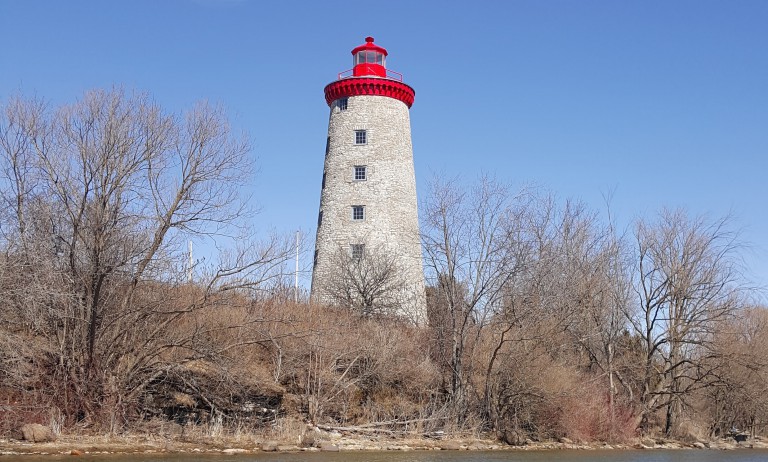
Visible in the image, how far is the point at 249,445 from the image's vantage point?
20281 millimetres

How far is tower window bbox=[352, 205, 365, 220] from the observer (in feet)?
108

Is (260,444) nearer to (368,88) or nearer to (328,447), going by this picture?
(328,447)

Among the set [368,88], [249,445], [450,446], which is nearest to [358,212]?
[368,88]

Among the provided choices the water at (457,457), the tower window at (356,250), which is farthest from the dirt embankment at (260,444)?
the tower window at (356,250)

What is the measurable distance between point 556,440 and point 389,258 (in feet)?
34.3

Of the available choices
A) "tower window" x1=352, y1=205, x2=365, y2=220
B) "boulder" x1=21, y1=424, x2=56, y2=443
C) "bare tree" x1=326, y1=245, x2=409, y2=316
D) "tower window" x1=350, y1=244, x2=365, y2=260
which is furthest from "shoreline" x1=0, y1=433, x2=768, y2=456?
"tower window" x1=352, y1=205, x2=365, y2=220

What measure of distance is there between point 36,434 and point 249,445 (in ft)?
16.7

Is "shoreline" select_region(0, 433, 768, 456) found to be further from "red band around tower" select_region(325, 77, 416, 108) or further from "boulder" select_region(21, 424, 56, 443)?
"red band around tower" select_region(325, 77, 416, 108)

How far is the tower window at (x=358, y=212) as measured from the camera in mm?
32812

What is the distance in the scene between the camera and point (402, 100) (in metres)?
34.3

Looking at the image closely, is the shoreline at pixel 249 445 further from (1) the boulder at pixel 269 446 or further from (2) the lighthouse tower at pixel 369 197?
(2) the lighthouse tower at pixel 369 197

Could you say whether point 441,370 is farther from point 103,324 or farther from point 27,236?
point 27,236

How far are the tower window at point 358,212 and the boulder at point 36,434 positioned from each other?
1691 cm

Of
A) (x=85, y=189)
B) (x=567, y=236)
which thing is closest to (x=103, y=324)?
(x=85, y=189)
